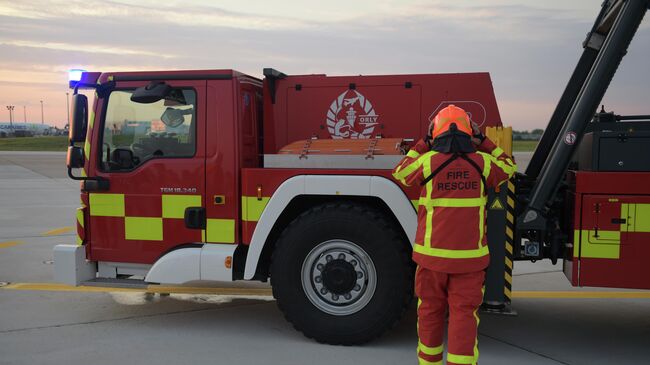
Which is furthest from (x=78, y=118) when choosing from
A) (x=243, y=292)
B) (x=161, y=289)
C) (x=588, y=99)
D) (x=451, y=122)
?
(x=588, y=99)

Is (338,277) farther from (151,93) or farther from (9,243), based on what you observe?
(9,243)

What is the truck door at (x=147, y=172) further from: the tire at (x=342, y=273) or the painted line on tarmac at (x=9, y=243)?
the painted line on tarmac at (x=9, y=243)

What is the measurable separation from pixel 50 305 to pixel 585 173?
16.0 ft

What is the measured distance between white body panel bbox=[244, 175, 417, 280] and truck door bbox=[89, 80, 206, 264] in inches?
21.8

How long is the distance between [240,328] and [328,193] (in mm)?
1538

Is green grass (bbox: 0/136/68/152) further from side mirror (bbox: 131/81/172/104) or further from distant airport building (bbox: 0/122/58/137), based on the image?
side mirror (bbox: 131/81/172/104)

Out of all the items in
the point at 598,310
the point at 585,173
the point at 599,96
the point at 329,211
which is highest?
the point at 599,96

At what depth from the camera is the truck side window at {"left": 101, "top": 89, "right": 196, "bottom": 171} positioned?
14.9 ft

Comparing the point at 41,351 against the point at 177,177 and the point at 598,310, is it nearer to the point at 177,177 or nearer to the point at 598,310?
the point at 177,177

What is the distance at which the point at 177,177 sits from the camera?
14.8 ft

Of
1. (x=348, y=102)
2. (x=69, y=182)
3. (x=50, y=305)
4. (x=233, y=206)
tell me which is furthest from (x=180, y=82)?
(x=69, y=182)

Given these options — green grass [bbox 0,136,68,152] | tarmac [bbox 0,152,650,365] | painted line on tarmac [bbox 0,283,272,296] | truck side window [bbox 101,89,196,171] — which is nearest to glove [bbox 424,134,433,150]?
tarmac [bbox 0,152,650,365]

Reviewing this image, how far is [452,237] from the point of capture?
3.14 meters

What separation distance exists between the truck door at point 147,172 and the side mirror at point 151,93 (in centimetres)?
9
